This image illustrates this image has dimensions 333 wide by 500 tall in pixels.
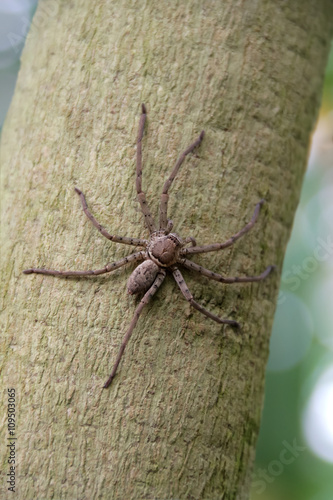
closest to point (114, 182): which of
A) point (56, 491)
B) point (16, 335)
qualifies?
point (16, 335)

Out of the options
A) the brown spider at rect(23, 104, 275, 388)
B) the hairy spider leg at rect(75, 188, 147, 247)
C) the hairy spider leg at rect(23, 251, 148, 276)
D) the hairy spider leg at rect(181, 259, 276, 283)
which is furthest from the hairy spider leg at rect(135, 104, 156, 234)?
the hairy spider leg at rect(181, 259, 276, 283)

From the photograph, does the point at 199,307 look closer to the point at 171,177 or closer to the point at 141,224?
the point at 141,224

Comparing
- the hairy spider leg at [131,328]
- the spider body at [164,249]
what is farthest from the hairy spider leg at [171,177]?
the hairy spider leg at [131,328]

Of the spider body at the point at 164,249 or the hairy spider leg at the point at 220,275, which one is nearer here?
the hairy spider leg at the point at 220,275

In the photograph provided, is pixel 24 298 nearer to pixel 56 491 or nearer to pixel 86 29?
pixel 56 491

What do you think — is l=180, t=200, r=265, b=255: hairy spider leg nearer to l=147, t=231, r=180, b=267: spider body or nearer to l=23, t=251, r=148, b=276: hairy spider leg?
l=147, t=231, r=180, b=267: spider body

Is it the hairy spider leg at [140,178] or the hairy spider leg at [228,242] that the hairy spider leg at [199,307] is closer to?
the hairy spider leg at [228,242]

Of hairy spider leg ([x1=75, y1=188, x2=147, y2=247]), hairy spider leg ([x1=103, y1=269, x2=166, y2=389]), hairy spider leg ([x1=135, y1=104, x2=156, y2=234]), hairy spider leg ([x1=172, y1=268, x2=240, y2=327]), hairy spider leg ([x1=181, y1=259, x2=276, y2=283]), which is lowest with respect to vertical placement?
hairy spider leg ([x1=103, y1=269, x2=166, y2=389])

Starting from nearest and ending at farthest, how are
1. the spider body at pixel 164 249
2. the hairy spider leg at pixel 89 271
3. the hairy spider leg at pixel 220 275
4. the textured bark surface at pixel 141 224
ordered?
the textured bark surface at pixel 141 224, the hairy spider leg at pixel 89 271, the hairy spider leg at pixel 220 275, the spider body at pixel 164 249
